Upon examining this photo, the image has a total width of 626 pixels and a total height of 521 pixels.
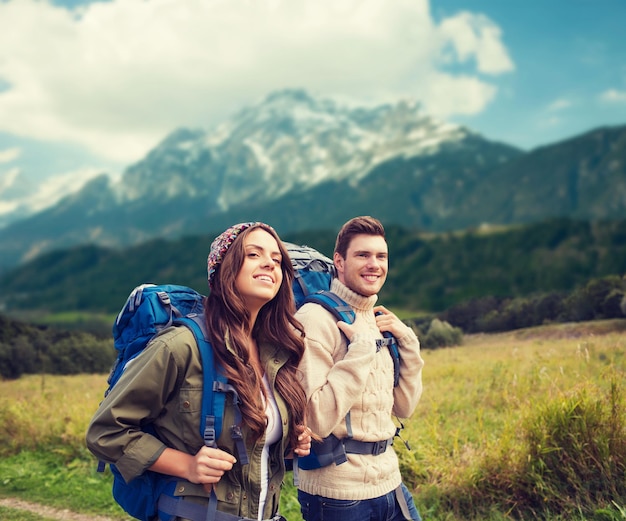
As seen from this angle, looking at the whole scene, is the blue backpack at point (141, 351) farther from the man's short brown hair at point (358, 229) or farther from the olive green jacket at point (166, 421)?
the man's short brown hair at point (358, 229)

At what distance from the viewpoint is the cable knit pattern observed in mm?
2869

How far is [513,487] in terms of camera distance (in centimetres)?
502

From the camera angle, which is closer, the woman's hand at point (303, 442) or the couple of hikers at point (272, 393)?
the couple of hikers at point (272, 393)

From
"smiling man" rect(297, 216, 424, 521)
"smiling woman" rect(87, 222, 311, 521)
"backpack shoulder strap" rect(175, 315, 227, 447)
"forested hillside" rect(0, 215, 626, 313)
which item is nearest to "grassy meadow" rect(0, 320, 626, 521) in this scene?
"smiling man" rect(297, 216, 424, 521)

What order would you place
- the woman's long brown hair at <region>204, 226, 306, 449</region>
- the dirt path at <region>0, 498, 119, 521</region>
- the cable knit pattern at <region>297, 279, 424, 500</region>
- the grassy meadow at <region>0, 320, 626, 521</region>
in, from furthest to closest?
the dirt path at <region>0, 498, 119, 521</region>
the grassy meadow at <region>0, 320, 626, 521</region>
the cable knit pattern at <region>297, 279, 424, 500</region>
the woman's long brown hair at <region>204, 226, 306, 449</region>

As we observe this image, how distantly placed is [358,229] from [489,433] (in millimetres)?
4241

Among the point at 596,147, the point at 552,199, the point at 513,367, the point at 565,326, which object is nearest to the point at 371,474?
the point at 513,367

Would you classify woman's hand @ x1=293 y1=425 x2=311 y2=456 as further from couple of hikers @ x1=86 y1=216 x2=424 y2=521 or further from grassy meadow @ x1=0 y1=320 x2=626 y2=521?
grassy meadow @ x1=0 y1=320 x2=626 y2=521

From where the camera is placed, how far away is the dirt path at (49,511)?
5.93 meters

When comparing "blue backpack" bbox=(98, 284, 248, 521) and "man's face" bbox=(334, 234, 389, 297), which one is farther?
"man's face" bbox=(334, 234, 389, 297)

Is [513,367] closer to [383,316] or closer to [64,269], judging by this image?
[383,316]

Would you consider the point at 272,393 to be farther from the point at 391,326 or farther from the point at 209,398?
the point at 391,326

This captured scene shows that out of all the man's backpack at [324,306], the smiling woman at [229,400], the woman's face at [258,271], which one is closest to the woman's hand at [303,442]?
the smiling woman at [229,400]

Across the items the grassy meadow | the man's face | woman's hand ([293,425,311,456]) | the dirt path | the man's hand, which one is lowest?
the dirt path
